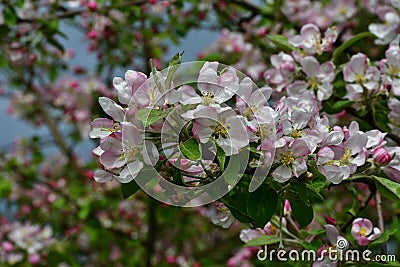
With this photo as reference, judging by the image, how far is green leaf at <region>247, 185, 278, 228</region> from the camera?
0.85m

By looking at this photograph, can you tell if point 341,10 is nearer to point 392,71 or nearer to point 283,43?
point 283,43

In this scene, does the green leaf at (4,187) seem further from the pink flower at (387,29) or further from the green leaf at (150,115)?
the green leaf at (150,115)

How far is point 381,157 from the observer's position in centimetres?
100

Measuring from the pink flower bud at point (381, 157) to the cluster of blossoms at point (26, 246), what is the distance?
185 cm

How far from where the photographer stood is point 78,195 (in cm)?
292

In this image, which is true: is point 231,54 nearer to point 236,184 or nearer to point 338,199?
point 338,199

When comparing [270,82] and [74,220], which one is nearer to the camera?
[270,82]

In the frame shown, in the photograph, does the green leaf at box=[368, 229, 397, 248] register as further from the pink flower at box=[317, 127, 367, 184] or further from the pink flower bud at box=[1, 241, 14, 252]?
the pink flower bud at box=[1, 241, 14, 252]

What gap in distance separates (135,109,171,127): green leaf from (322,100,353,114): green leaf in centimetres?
66

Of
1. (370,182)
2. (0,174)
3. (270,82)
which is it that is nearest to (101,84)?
(0,174)

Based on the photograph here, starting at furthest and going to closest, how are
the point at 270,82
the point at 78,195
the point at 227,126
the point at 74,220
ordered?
the point at 74,220 → the point at 78,195 → the point at 270,82 → the point at 227,126

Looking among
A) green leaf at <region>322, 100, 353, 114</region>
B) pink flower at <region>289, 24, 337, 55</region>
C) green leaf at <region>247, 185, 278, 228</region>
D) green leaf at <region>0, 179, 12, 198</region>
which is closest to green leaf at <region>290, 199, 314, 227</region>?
green leaf at <region>247, 185, 278, 228</region>

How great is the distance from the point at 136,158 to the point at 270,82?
0.65m

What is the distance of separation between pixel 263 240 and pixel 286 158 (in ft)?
1.26
